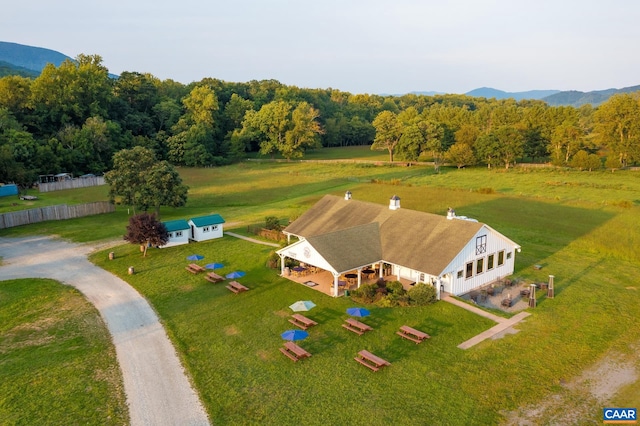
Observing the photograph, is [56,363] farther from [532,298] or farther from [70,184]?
[70,184]

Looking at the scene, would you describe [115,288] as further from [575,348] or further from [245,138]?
[245,138]

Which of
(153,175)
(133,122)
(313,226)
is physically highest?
(133,122)

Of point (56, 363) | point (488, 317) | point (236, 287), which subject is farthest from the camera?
point (236, 287)

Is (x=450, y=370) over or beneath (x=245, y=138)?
beneath

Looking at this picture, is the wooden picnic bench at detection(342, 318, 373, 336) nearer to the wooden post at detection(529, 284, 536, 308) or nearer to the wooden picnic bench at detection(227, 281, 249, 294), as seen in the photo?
the wooden picnic bench at detection(227, 281, 249, 294)

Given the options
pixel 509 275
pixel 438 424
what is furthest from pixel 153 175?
pixel 438 424

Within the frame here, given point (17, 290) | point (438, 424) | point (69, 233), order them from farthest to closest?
1. point (69, 233)
2. point (17, 290)
3. point (438, 424)

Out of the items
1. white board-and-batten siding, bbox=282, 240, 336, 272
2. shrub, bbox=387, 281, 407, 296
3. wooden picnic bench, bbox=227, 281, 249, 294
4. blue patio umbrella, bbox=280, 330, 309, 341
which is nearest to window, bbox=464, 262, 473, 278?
shrub, bbox=387, 281, 407, 296

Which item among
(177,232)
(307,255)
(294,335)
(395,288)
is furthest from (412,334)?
(177,232)
